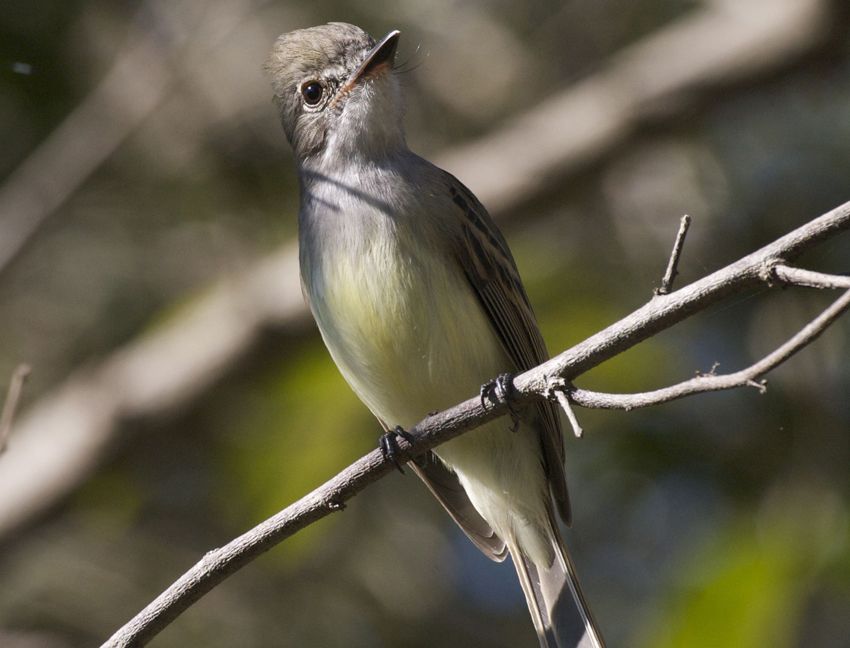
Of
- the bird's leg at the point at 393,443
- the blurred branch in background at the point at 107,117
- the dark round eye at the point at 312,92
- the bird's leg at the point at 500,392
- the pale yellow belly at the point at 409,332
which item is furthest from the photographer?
the blurred branch in background at the point at 107,117

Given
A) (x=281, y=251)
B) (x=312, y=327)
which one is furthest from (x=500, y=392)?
(x=281, y=251)

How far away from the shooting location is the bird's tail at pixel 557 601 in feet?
13.8

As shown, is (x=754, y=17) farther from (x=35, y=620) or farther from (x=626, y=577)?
(x=35, y=620)

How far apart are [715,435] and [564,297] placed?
3.14 feet

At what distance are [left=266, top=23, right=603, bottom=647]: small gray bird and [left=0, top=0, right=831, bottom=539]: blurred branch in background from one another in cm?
161

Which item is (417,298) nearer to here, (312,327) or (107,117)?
(312,327)

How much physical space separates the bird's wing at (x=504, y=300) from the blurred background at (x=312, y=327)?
2.86 feet

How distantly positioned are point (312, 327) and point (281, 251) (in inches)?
20.7

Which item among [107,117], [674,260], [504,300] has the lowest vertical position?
[674,260]

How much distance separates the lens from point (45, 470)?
241 inches

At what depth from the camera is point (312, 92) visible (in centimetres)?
462

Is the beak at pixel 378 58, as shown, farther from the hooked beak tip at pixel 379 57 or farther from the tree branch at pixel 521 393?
the tree branch at pixel 521 393

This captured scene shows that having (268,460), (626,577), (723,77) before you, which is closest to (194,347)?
(268,460)

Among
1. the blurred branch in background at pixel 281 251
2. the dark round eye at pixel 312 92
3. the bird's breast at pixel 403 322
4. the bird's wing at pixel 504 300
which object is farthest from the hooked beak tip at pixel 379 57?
the blurred branch in background at pixel 281 251
